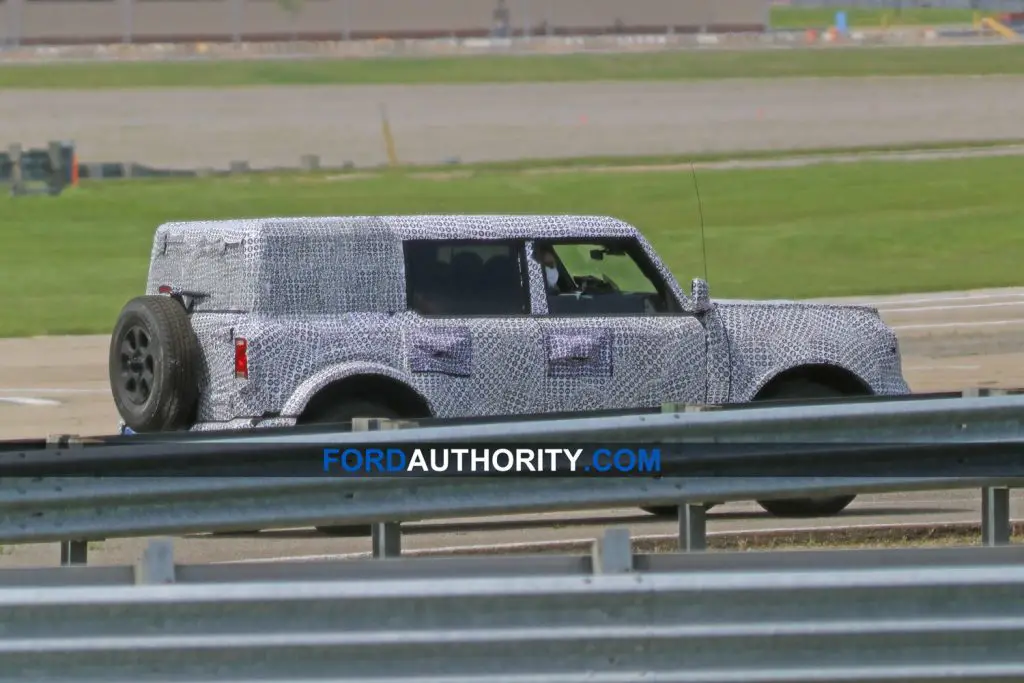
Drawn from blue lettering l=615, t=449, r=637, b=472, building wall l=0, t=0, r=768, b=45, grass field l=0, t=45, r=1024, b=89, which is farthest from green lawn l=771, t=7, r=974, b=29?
blue lettering l=615, t=449, r=637, b=472

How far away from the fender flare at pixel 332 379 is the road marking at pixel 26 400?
6.43 meters

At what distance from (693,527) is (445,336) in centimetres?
412

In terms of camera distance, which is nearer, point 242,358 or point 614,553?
point 614,553

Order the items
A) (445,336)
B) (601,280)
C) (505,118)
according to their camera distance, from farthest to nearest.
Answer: (505,118) < (601,280) < (445,336)

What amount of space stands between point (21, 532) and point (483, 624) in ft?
5.44

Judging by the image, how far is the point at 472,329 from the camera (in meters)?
10.5

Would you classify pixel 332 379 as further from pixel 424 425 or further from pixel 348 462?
pixel 348 462

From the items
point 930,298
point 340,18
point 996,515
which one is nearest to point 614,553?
point 996,515

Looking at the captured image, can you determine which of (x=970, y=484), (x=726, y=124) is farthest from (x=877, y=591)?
(x=726, y=124)

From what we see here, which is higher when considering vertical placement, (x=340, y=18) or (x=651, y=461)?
(x=340, y=18)

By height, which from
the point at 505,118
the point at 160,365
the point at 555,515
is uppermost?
the point at 505,118

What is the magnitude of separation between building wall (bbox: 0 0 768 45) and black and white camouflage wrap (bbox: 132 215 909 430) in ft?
297

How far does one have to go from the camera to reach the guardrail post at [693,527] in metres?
6.45

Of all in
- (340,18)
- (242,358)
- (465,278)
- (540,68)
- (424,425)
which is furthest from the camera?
(340,18)
